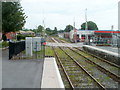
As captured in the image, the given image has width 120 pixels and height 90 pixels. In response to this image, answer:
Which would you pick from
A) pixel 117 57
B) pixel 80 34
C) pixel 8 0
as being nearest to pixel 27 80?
pixel 117 57

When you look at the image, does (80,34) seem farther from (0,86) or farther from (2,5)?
(0,86)

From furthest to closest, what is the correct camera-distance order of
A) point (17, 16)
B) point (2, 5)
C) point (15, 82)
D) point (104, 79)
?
point (17, 16) < point (2, 5) < point (104, 79) < point (15, 82)

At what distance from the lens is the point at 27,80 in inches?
315

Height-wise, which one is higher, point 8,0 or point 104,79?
point 8,0

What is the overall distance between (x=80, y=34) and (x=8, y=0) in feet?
141

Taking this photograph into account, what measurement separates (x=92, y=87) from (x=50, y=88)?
2484 mm

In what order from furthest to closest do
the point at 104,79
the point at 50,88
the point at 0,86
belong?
1. the point at 104,79
2. the point at 0,86
3. the point at 50,88

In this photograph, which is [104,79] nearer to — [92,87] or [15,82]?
[92,87]

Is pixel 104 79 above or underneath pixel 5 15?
underneath

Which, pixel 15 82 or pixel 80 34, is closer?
pixel 15 82

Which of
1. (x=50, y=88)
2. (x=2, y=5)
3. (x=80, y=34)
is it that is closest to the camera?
(x=50, y=88)

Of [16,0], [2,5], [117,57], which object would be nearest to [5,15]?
[2,5]

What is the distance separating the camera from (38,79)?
8.23 m

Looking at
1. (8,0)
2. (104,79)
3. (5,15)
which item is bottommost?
(104,79)
